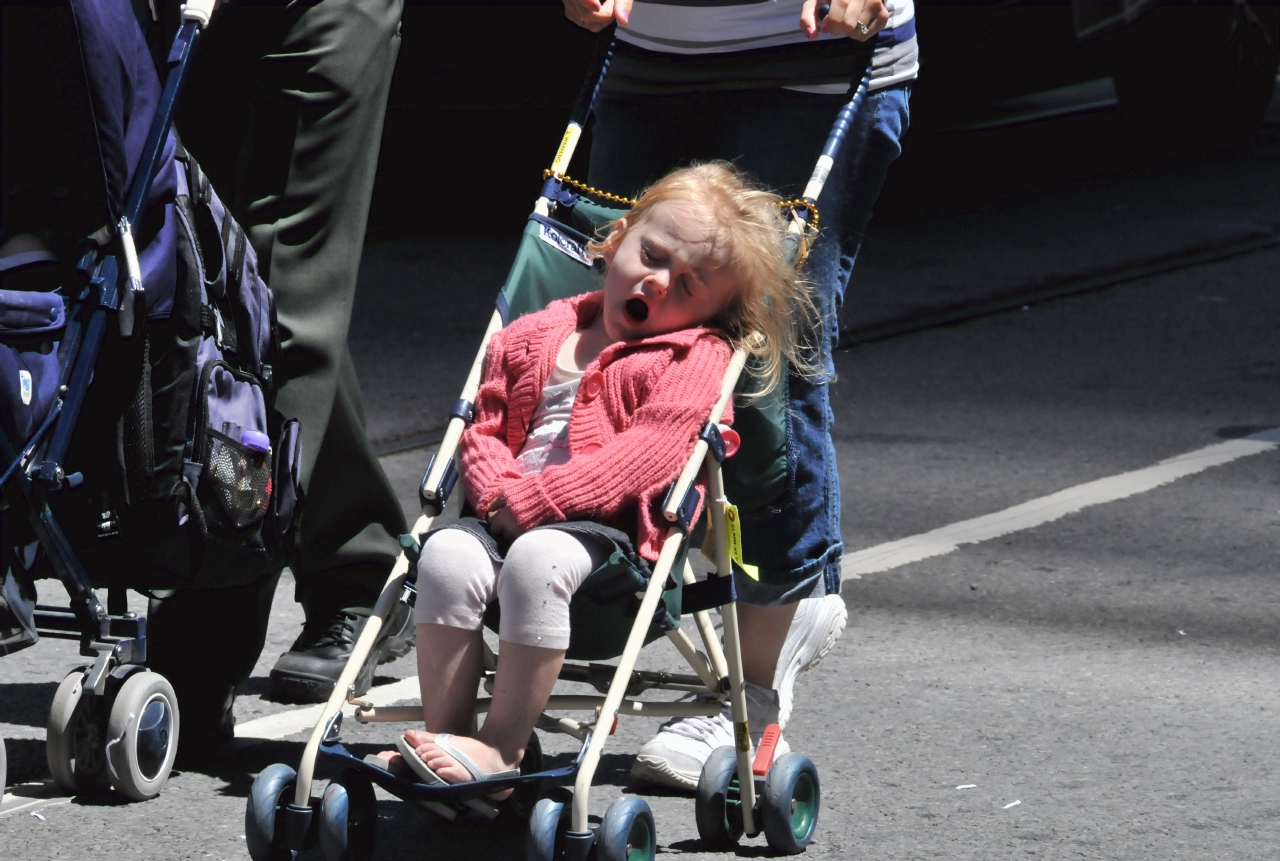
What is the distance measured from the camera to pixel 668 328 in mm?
3176

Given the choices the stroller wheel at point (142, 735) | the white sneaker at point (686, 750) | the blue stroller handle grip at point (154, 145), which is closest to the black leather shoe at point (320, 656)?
the stroller wheel at point (142, 735)

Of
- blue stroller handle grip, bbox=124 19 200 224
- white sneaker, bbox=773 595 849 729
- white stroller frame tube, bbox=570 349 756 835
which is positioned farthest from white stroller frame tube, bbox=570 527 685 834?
blue stroller handle grip, bbox=124 19 200 224

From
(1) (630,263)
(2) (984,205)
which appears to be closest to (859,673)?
(1) (630,263)

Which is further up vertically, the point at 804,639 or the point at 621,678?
the point at 621,678

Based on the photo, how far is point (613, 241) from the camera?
3.24 m

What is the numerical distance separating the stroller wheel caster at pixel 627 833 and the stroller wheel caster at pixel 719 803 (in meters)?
0.26

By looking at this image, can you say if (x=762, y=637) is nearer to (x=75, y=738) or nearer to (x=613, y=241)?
(x=613, y=241)

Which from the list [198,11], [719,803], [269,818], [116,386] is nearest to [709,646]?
[719,803]

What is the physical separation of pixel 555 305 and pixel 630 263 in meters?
0.22

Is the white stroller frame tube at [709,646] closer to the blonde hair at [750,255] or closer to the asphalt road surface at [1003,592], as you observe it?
the blonde hair at [750,255]

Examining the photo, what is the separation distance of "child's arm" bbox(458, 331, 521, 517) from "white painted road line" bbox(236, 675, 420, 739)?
2.46 ft

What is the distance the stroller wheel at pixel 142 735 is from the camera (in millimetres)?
3254

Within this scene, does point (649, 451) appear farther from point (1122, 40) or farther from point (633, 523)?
point (1122, 40)

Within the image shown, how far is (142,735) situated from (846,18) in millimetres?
1653
